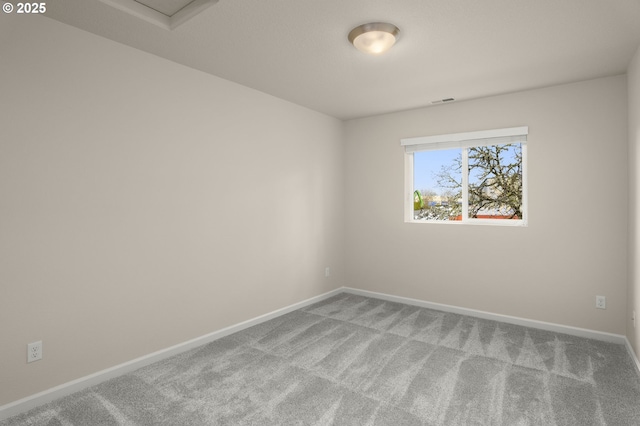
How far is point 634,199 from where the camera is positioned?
279 centimetres

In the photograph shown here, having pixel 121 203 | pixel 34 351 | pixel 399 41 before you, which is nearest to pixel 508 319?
pixel 399 41

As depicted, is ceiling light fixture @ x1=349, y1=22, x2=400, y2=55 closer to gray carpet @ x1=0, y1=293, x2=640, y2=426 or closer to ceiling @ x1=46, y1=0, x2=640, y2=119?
ceiling @ x1=46, y1=0, x2=640, y2=119

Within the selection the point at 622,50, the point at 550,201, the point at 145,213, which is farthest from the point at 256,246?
the point at 622,50

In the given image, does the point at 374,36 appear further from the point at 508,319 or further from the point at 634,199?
the point at 508,319

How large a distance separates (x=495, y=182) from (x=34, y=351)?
4333 mm

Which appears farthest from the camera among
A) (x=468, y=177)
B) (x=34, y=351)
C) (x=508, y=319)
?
(x=468, y=177)

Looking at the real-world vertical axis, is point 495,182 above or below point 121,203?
above

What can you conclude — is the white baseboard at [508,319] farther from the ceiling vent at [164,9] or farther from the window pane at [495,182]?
the ceiling vent at [164,9]

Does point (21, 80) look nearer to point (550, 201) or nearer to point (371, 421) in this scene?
point (371, 421)

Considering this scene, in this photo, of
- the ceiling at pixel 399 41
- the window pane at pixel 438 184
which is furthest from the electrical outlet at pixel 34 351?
the window pane at pixel 438 184

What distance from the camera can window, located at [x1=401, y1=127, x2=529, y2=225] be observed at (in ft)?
12.3

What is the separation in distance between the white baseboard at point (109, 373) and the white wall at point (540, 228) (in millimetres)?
2054

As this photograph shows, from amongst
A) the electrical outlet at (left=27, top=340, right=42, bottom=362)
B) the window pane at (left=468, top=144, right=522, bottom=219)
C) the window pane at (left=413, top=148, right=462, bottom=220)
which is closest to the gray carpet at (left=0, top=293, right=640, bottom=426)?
the electrical outlet at (left=27, top=340, right=42, bottom=362)

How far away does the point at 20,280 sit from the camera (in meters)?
2.11
